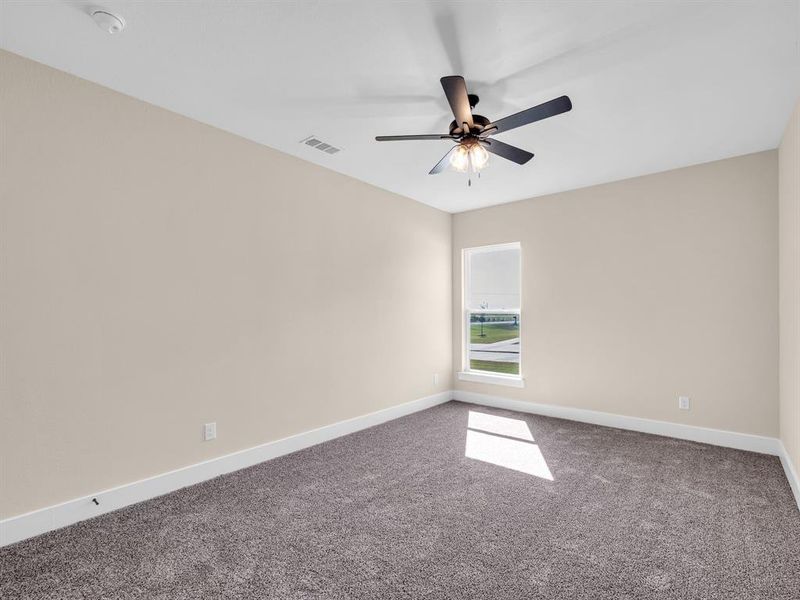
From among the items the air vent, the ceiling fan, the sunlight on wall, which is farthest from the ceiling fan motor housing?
the sunlight on wall

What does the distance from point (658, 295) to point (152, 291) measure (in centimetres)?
446

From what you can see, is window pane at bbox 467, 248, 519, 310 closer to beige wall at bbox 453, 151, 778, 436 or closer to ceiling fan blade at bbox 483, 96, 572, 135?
beige wall at bbox 453, 151, 778, 436

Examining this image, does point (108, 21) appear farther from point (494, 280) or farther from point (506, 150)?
point (494, 280)

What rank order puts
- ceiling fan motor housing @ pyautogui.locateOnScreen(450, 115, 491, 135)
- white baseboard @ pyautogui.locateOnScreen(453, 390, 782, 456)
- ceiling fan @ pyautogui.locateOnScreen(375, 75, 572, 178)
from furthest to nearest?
white baseboard @ pyautogui.locateOnScreen(453, 390, 782, 456) < ceiling fan motor housing @ pyautogui.locateOnScreen(450, 115, 491, 135) < ceiling fan @ pyautogui.locateOnScreen(375, 75, 572, 178)

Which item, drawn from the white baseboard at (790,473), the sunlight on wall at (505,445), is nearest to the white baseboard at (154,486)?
the sunlight on wall at (505,445)

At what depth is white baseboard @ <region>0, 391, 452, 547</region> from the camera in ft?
7.11

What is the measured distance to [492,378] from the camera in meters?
5.20

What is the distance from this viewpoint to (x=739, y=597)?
5.71 feet

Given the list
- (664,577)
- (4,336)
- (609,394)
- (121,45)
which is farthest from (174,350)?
(609,394)

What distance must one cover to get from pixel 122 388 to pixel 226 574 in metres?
1.38

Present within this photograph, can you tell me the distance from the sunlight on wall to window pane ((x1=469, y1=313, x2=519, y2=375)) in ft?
2.87

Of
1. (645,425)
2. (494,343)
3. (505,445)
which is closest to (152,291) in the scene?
(505,445)

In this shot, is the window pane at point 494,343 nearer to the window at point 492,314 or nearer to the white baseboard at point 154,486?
the window at point 492,314

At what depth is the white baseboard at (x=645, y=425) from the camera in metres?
3.48
